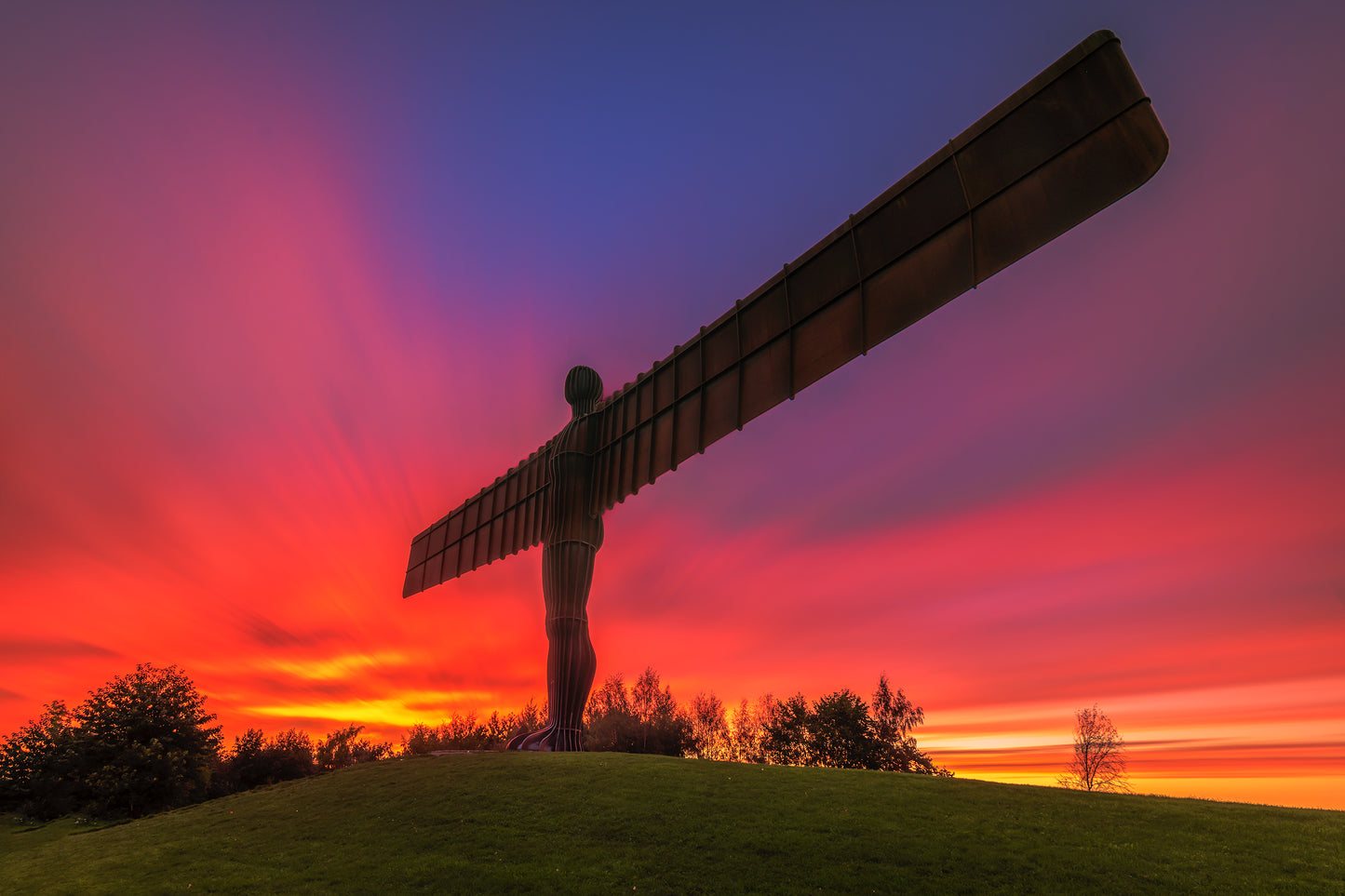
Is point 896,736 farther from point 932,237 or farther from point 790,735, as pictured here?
point 932,237

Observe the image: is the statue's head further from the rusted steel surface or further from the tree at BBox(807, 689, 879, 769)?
the tree at BBox(807, 689, 879, 769)

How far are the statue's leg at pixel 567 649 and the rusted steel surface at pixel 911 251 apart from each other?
7.65 feet

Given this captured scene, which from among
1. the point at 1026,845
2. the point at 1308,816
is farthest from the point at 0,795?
the point at 1308,816

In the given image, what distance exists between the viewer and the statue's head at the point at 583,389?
22.6 metres

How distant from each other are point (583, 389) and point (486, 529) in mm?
7496

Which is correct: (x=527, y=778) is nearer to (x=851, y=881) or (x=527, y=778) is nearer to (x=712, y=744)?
(x=851, y=881)

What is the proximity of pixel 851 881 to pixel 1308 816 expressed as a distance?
42.4 ft

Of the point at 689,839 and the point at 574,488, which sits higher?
the point at 574,488

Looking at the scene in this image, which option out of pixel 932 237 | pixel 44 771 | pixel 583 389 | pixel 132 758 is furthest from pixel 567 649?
pixel 44 771

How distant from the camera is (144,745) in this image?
29516 millimetres

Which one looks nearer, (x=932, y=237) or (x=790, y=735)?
(x=932, y=237)

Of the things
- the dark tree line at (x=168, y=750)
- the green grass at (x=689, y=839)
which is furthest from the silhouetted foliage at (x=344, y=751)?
the green grass at (x=689, y=839)

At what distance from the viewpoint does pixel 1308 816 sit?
15000mm

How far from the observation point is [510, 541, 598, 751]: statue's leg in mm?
19250
